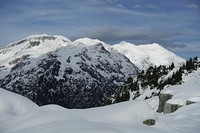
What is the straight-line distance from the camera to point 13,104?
16.3 m

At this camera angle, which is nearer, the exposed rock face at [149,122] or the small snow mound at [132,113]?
the small snow mound at [132,113]

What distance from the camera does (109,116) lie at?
42.5 feet

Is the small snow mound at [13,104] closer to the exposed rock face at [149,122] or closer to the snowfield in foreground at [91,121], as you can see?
the snowfield in foreground at [91,121]

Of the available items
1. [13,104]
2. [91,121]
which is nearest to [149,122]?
[91,121]

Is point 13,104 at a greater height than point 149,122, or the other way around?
point 13,104

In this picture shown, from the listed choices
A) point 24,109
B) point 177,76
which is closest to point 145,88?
point 177,76

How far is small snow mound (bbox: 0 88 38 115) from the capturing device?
15625 mm

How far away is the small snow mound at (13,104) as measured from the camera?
51.3ft

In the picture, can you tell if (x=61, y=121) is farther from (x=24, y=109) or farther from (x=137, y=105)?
(x=24, y=109)

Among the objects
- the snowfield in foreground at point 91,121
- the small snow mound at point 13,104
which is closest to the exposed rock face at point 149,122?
the snowfield in foreground at point 91,121

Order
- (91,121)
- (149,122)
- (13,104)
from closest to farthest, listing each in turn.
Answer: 1. (91,121)
2. (149,122)
3. (13,104)

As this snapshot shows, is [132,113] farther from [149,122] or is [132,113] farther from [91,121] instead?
[91,121]

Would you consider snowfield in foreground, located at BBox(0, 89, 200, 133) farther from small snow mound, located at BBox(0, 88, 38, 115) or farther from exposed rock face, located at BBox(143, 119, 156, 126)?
small snow mound, located at BBox(0, 88, 38, 115)

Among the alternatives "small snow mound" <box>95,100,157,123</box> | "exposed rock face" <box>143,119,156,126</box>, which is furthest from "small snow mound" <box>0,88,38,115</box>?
"exposed rock face" <box>143,119,156,126</box>
